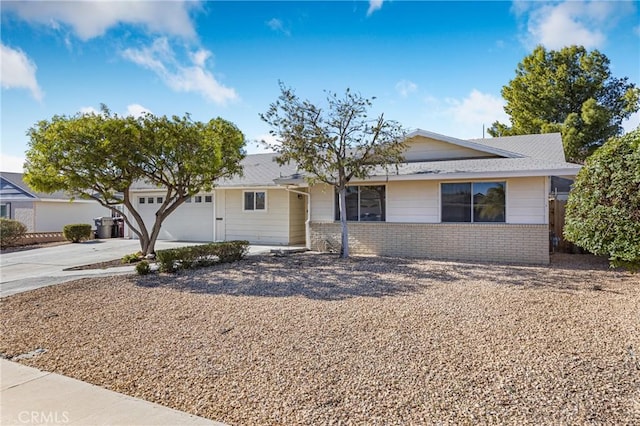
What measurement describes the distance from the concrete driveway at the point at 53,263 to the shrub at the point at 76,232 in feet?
3.73

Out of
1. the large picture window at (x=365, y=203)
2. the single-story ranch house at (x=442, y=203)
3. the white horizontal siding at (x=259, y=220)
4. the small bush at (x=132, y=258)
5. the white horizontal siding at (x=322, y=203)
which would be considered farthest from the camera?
the white horizontal siding at (x=259, y=220)

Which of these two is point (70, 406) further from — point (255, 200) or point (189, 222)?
point (189, 222)

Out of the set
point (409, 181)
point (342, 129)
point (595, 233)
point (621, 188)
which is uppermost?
point (342, 129)

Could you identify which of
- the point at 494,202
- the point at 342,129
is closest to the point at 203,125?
the point at 342,129

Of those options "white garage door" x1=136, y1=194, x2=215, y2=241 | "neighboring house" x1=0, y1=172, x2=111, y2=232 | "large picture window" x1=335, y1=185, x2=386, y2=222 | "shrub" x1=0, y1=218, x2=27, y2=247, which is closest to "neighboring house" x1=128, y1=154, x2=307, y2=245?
"white garage door" x1=136, y1=194, x2=215, y2=241

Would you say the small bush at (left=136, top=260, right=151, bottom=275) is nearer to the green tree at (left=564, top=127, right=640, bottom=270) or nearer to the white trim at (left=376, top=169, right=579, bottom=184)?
the white trim at (left=376, top=169, right=579, bottom=184)

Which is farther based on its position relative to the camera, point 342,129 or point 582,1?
point 342,129

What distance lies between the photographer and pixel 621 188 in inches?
217

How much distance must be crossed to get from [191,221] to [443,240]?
463 inches

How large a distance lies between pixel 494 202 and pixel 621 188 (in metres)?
7.08

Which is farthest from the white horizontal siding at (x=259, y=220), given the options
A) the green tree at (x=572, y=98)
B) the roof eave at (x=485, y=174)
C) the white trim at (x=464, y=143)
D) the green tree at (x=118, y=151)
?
the green tree at (x=572, y=98)

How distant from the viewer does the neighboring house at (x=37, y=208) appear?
917 inches

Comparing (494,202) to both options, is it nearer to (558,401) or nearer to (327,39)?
(327,39)

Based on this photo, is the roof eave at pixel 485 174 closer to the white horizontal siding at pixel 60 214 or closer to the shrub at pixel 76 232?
the shrub at pixel 76 232
